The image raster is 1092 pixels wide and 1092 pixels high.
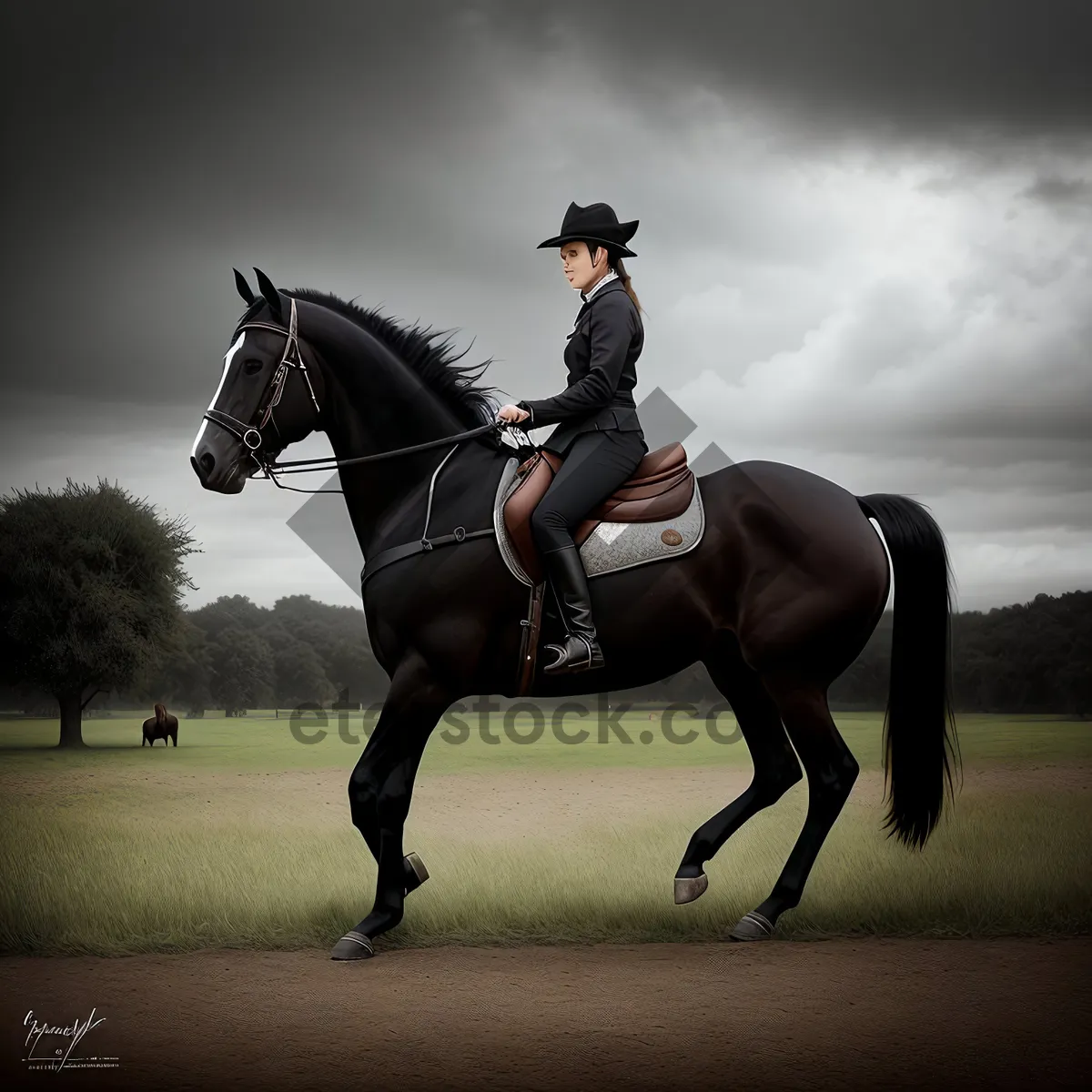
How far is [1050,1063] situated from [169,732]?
40.8 feet

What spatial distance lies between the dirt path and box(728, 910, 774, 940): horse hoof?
0.29 feet

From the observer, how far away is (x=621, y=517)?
597cm

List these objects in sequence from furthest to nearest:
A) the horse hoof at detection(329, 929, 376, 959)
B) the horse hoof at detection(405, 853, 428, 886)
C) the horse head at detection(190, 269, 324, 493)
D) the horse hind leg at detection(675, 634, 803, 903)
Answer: the horse hind leg at detection(675, 634, 803, 903)
the horse hoof at detection(405, 853, 428, 886)
the horse head at detection(190, 269, 324, 493)
the horse hoof at detection(329, 929, 376, 959)

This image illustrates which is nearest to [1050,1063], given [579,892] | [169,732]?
[579,892]

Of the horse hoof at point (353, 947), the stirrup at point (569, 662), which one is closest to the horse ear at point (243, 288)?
the stirrup at point (569, 662)

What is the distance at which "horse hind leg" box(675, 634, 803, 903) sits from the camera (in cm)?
623

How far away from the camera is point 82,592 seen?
15.3m

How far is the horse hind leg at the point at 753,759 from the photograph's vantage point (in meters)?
6.23

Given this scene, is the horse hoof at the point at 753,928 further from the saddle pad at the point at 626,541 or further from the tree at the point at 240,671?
the tree at the point at 240,671

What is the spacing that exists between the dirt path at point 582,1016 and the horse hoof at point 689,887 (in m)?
0.36

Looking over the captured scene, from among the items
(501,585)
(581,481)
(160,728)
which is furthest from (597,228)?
(160,728)

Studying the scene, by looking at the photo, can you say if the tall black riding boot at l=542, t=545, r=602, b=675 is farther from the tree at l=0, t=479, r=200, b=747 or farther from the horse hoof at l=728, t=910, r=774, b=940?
the tree at l=0, t=479, r=200, b=747

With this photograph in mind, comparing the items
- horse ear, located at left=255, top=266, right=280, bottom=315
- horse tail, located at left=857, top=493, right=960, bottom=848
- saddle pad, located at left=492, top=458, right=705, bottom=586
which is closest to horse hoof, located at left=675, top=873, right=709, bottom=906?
horse tail, located at left=857, top=493, right=960, bottom=848
